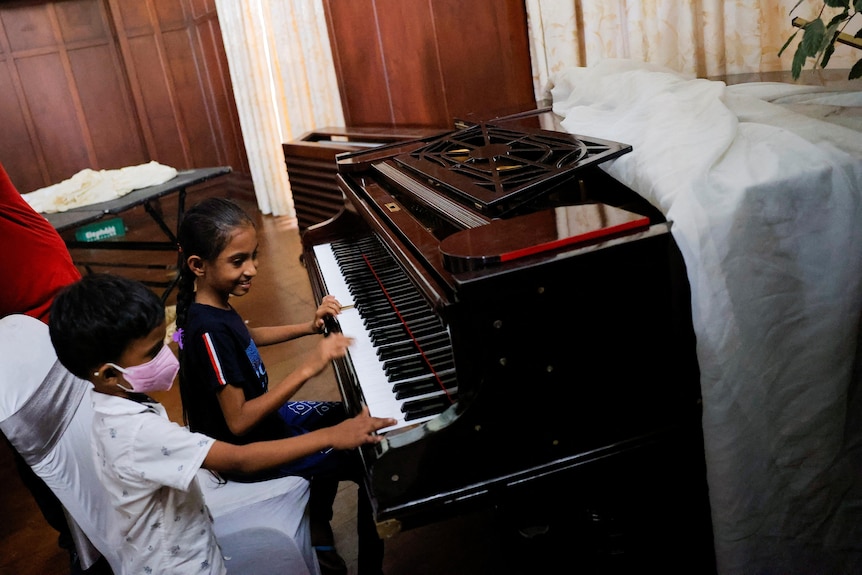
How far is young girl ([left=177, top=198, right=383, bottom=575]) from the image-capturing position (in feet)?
5.43

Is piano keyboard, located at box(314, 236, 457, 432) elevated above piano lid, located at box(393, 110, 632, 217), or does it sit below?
below

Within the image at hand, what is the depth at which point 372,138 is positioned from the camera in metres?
3.70

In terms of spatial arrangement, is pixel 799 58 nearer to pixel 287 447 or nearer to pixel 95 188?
pixel 287 447

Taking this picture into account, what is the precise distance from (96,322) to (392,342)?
63 cm

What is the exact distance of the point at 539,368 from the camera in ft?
4.09

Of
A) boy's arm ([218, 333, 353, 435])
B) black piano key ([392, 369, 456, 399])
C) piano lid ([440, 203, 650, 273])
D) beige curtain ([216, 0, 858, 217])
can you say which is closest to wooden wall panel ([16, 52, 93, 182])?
beige curtain ([216, 0, 858, 217])

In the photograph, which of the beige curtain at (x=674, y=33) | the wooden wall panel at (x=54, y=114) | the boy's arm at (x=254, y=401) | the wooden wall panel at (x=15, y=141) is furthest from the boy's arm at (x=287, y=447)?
the wooden wall panel at (x=54, y=114)

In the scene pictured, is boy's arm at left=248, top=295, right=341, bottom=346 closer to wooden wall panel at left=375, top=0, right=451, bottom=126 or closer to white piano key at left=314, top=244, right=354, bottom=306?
white piano key at left=314, top=244, right=354, bottom=306

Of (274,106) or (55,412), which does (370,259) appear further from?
(274,106)

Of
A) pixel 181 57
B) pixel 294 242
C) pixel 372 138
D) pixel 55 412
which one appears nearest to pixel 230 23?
pixel 181 57

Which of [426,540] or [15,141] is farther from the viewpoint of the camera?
[15,141]

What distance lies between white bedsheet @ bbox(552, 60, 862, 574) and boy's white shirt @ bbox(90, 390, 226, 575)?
1003 mm

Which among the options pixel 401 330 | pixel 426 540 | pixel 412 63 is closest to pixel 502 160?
pixel 401 330

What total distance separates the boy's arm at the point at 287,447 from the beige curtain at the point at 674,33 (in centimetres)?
194
